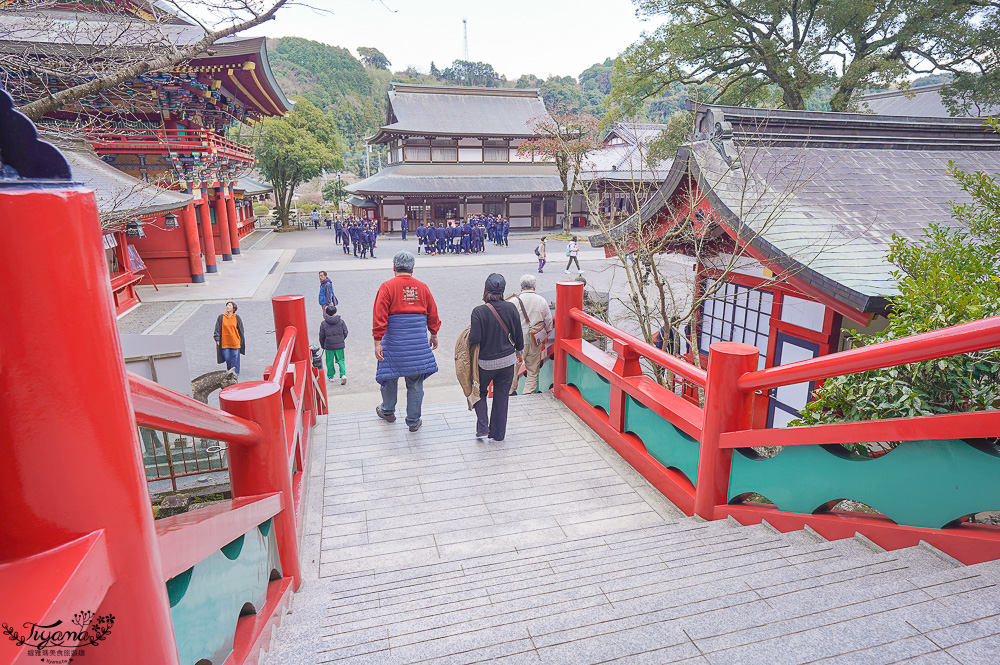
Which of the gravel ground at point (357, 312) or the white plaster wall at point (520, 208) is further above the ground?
the white plaster wall at point (520, 208)

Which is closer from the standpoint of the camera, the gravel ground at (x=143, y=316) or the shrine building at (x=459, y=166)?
the gravel ground at (x=143, y=316)

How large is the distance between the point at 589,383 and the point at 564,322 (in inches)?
28.5

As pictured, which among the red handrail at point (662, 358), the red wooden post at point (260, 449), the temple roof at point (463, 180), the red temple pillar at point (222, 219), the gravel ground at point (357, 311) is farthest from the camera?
the temple roof at point (463, 180)

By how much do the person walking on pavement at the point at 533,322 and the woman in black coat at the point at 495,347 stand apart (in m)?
1.21

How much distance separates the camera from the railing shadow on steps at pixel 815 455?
6.72ft

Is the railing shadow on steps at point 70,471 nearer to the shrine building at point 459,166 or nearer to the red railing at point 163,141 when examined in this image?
the red railing at point 163,141

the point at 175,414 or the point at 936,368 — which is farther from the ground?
the point at 175,414

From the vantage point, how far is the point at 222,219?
21250mm

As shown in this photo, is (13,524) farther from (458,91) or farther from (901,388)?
(458,91)

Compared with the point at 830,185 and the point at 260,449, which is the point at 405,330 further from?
the point at 830,185

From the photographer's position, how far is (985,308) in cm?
234

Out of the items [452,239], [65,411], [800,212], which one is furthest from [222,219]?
[65,411]

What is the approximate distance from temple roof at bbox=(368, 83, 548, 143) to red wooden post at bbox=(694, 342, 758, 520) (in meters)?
31.8

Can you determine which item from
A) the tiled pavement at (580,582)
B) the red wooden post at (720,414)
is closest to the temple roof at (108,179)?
the tiled pavement at (580,582)
